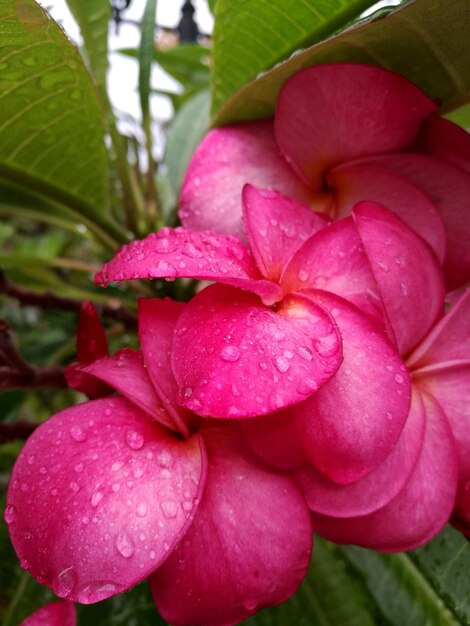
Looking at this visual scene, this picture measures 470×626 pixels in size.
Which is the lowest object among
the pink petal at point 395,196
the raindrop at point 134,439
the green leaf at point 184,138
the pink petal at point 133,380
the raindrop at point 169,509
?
the green leaf at point 184,138

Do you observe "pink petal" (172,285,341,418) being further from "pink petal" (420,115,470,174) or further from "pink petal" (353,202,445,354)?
"pink petal" (420,115,470,174)

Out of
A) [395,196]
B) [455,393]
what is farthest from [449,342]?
[395,196]

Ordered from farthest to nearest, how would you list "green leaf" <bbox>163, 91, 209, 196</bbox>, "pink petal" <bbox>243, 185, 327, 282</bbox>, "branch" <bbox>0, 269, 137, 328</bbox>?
"green leaf" <bbox>163, 91, 209, 196</bbox> → "branch" <bbox>0, 269, 137, 328</bbox> → "pink petal" <bbox>243, 185, 327, 282</bbox>

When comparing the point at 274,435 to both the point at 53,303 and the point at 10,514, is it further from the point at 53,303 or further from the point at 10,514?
the point at 53,303

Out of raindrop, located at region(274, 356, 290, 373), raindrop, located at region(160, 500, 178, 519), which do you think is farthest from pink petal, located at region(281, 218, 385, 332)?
raindrop, located at region(160, 500, 178, 519)

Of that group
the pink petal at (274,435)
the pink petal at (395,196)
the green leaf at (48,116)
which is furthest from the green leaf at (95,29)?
the pink petal at (274,435)

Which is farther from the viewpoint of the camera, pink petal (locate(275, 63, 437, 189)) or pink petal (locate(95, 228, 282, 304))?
pink petal (locate(275, 63, 437, 189))

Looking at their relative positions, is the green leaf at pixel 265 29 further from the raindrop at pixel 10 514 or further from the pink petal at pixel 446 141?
the raindrop at pixel 10 514

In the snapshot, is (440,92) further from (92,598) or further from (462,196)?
(92,598)
